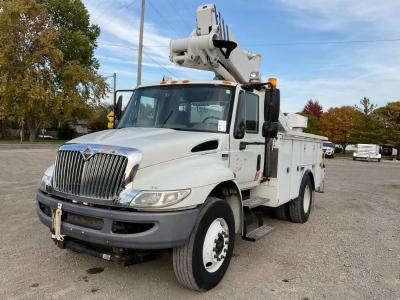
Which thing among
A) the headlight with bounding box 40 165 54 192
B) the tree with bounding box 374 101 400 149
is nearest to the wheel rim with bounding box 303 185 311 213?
the headlight with bounding box 40 165 54 192

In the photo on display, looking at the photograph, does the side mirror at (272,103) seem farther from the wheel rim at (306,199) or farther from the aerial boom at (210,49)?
the wheel rim at (306,199)

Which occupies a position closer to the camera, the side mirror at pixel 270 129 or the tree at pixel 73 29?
the side mirror at pixel 270 129

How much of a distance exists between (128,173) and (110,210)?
1.31ft

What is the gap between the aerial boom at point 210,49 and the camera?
588 cm

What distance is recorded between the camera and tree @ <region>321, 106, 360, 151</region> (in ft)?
183

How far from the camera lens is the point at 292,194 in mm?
6863

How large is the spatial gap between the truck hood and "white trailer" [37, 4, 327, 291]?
11 millimetres

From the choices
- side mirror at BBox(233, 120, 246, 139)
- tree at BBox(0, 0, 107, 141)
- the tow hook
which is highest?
tree at BBox(0, 0, 107, 141)

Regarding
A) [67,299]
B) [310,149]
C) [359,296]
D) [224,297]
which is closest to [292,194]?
[310,149]

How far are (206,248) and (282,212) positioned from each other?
150 inches

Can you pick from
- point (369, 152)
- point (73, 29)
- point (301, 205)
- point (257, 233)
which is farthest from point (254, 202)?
point (73, 29)

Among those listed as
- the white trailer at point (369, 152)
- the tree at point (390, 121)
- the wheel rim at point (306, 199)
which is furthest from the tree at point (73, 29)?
the wheel rim at point (306, 199)

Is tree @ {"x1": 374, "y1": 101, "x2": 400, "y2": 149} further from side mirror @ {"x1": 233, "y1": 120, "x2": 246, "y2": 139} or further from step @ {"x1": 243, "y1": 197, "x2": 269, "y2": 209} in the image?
side mirror @ {"x1": 233, "y1": 120, "x2": 246, "y2": 139}

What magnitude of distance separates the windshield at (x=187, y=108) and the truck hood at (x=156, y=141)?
8.5 inches
